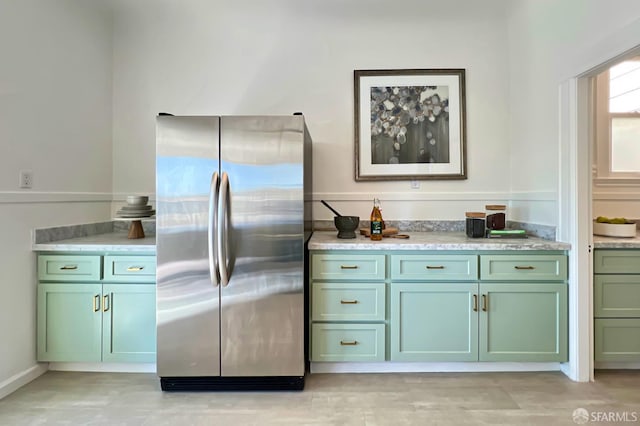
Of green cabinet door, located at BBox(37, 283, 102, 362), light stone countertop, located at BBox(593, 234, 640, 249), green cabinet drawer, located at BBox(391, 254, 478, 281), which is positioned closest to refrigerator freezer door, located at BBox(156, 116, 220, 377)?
green cabinet door, located at BBox(37, 283, 102, 362)

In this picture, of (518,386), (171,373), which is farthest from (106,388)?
(518,386)

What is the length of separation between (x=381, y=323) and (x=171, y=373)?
1340 millimetres

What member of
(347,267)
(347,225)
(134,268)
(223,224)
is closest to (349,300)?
(347,267)

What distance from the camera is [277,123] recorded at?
2.05 m

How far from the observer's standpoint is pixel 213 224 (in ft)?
6.57

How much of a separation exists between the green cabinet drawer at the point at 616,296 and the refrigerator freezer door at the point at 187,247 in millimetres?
2438

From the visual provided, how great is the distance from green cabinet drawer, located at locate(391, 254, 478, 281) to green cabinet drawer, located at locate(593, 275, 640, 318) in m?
0.81

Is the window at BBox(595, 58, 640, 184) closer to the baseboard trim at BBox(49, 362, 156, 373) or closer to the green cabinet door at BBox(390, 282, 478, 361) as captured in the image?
the green cabinet door at BBox(390, 282, 478, 361)

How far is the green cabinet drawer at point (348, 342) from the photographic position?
2.26 metres

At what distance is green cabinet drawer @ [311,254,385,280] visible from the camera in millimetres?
2248

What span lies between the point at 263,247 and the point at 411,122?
1.72m

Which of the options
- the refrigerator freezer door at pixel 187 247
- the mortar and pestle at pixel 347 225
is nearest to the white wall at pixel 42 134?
the refrigerator freezer door at pixel 187 247

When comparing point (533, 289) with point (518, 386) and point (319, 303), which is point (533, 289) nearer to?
point (518, 386)

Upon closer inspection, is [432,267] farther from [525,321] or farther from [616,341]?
[616,341]
